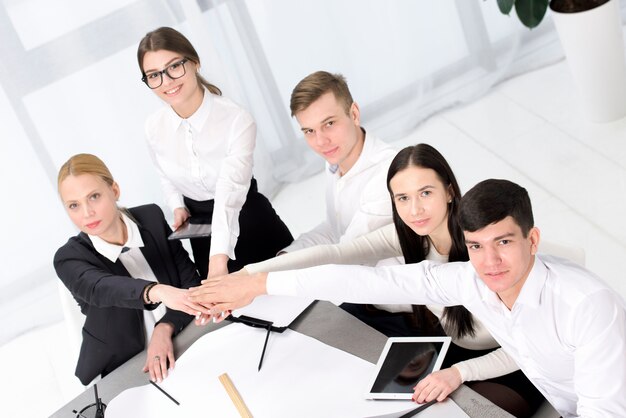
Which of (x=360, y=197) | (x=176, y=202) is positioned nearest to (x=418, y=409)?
(x=360, y=197)

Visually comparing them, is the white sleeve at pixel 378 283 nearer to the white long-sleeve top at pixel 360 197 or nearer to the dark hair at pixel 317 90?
the white long-sleeve top at pixel 360 197

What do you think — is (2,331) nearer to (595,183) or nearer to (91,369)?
(91,369)

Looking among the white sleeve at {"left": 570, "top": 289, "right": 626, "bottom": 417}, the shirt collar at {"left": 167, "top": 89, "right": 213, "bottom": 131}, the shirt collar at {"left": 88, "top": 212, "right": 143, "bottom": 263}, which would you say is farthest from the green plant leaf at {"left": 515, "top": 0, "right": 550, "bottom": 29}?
the white sleeve at {"left": 570, "top": 289, "right": 626, "bottom": 417}

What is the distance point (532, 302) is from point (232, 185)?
118cm

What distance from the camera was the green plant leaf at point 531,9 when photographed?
140 inches

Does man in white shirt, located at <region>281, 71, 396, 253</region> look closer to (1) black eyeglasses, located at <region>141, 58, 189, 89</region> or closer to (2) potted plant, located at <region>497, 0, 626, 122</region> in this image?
(1) black eyeglasses, located at <region>141, 58, 189, 89</region>

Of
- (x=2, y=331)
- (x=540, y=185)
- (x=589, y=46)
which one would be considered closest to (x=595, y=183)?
(x=540, y=185)

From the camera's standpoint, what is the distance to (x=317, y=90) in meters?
2.34

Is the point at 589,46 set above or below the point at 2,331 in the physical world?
above

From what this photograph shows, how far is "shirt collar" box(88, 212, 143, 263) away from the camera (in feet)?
7.58

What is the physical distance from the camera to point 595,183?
11.1ft

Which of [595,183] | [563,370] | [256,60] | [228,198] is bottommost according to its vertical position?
[595,183]

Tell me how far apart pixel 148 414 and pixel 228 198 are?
83 centimetres

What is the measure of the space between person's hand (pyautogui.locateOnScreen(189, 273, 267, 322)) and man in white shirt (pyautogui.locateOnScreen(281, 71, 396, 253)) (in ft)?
1.17
